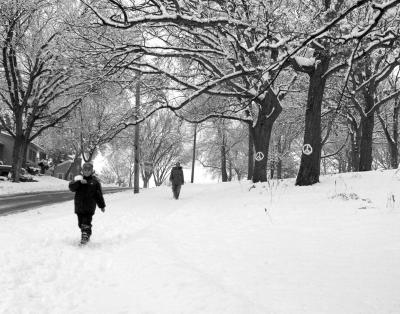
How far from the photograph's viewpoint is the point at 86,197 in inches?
299

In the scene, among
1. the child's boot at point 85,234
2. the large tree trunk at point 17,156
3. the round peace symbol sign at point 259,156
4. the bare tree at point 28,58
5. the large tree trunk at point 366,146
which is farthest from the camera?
the large tree trunk at point 17,156

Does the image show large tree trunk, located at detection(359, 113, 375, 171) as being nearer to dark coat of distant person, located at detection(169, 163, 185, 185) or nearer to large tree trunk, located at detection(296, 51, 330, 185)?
large tree trunk, located at detection(296, 51, 330, 185)

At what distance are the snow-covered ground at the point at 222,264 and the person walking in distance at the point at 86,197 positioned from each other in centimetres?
35

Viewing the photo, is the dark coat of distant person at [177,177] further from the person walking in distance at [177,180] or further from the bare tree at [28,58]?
the bare tree at [28,58]

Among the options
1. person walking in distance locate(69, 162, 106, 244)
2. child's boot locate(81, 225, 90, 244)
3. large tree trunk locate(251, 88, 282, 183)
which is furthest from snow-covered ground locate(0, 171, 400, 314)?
large tree trunk locate(251, 88, 282, 183)

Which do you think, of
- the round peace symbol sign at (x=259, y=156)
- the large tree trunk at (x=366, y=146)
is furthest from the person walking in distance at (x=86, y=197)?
the large tree trunk at (x=366, y=146)

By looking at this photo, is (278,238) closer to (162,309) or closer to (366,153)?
(162,309)

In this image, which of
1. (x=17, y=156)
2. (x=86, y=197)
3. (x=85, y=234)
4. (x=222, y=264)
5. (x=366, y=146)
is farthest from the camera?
(x=17, y=156)

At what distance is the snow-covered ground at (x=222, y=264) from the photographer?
3943mm

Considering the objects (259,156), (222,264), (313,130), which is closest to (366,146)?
(259,156)

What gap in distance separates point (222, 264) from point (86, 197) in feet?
11.2

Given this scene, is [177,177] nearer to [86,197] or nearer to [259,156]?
[259,156]

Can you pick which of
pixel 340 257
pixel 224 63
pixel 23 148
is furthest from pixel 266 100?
pixel 23 148

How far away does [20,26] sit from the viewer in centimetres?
2317
